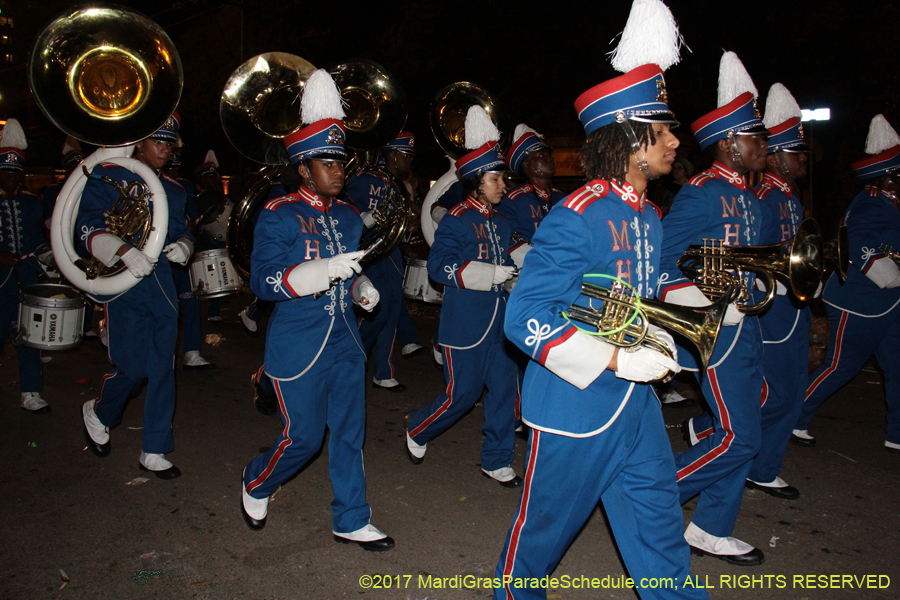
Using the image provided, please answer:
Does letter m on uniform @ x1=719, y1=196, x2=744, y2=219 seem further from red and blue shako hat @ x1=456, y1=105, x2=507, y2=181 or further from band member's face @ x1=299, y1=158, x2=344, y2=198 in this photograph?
band member's face @ x1=299, y1=158, x2=344, y2=198

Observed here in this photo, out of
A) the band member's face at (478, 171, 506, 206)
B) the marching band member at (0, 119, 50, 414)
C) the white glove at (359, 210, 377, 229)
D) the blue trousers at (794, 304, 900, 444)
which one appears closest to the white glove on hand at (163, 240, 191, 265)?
the white glove at (359, 210, 377, 229)

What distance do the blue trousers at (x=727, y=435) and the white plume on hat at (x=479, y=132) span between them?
2309 millimetres

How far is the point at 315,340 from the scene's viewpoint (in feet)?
12.1

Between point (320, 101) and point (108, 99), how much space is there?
7.14ft

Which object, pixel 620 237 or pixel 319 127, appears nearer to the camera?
pixel 620 237

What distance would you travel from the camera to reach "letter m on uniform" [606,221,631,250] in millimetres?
2584

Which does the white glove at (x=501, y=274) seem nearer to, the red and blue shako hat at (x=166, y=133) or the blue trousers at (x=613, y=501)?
the blue trousers at (x=613, y=501)

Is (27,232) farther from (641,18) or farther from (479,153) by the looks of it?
(641,18)

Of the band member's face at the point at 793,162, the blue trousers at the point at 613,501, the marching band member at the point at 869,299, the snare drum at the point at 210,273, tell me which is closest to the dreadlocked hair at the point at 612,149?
the blue trousers at the point at 613,501

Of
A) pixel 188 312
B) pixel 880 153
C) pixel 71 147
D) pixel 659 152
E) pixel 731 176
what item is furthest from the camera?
pixel 71 147

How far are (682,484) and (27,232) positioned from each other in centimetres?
636

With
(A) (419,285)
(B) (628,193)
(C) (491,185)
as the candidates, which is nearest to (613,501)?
(B) (628,193)

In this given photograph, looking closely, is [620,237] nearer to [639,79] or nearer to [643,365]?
[643,365]

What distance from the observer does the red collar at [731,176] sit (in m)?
4.05
